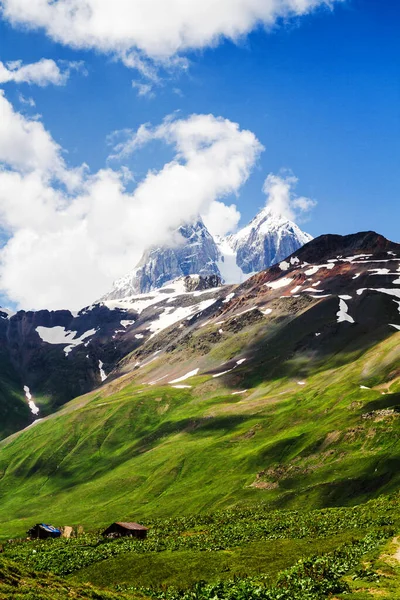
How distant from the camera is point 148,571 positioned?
65.9 metres

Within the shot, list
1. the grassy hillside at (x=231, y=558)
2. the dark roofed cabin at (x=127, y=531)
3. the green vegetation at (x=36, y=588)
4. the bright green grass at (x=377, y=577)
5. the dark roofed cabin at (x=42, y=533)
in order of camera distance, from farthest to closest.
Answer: the dark roofed cabin at (x=42, y=533), the dark roofed cabin at (x=127, y=531), the grassy hillside at (x=231, y=558), the bright green grass at (x=377, y=577), the green vegetation at (x=36, y=588)

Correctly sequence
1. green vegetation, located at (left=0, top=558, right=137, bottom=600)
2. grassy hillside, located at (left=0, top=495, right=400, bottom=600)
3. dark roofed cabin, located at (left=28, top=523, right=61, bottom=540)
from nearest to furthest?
green vegetation, located at (left=0, top=558, right=137, bottom=600)
grassy hillside, located at (left=0, top=495, right=400, bottom=600)
dark roofed cabin, located at (left=28, top=523, right=61, bottom=540)

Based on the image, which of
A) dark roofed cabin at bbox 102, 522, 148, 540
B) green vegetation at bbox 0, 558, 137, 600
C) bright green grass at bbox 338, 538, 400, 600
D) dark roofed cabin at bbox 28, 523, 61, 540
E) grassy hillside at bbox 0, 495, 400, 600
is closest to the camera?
green vegetation at bbox 0, 558, 137, 600

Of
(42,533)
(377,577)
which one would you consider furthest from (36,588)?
(42,533)

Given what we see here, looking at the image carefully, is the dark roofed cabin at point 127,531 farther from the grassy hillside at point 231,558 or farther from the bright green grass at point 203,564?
the bright green grass at point 203,564

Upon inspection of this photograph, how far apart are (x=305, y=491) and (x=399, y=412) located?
34.3 metres

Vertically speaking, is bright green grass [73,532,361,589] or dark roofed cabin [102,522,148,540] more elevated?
bright green grass [73,532,361,589]

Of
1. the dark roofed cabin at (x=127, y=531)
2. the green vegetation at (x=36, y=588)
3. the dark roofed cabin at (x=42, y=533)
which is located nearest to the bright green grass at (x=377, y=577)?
the green vegetation at (x=36, y=588)

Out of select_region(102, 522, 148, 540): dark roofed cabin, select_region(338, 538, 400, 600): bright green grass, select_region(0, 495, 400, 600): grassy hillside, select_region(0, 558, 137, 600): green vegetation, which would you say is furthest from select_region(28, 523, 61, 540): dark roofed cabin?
select_region(338, 538, 400, 600): bright green grass

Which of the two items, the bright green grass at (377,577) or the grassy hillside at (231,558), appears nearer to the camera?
the bright green grass at (377,577)

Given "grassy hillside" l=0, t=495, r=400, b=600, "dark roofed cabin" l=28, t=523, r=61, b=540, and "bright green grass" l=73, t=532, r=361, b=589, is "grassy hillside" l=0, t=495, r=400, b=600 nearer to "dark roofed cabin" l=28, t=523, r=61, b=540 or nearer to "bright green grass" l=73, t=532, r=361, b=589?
"bright green grass" l=73, t=532, r=361, b=589

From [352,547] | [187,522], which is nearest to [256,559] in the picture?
[352,547]

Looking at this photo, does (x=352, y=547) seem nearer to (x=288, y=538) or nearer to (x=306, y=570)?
(x=306, y=570)

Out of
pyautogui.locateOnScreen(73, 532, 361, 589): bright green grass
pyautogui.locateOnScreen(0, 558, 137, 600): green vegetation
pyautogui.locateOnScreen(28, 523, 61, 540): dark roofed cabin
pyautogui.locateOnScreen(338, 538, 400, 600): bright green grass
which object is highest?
pyautogui.locateOnScreen(0, 558, 137, 600): green vegetation
